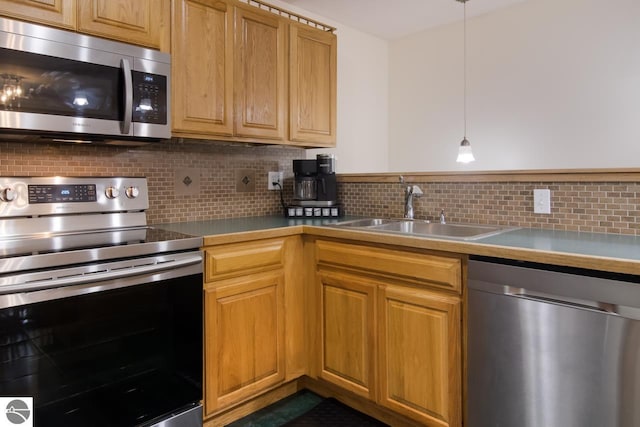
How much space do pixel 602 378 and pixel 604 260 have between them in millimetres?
348

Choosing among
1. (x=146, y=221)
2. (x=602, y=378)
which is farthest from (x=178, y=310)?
(x=602, y=378)

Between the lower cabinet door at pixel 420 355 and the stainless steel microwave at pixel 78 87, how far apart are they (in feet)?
4.21

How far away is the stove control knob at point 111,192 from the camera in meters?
1.93

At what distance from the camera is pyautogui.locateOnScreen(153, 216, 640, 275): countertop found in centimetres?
126

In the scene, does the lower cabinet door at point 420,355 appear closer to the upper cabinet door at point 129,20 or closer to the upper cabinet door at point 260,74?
the upper cabinet door at point 260,74

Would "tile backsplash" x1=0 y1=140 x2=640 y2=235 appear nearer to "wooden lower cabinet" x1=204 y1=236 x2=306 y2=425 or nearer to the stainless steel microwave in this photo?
the stainless steel microwave

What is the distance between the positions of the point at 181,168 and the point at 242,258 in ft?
2.45

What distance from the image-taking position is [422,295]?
5.47 ft

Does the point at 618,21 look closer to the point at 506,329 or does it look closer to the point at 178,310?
the point at 506,329

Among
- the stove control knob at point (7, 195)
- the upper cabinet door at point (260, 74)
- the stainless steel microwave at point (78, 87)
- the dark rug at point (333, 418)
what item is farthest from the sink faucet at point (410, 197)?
the stove control knob at point (7, 195)

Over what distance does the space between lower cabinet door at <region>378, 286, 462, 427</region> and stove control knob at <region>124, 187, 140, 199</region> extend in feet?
4.07

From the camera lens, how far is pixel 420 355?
1677 mm

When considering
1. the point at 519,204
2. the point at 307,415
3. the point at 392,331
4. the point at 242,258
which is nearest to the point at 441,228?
the point at 519,204

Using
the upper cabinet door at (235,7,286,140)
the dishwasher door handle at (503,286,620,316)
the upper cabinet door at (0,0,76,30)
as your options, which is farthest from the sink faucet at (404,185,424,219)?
the upper cabinet door at (0,0,76,30)
